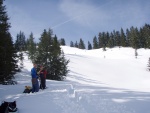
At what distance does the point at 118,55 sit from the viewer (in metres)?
96.5

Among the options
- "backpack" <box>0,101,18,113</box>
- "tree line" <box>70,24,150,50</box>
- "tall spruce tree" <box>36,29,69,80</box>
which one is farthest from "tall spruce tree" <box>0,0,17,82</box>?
"tree line" <box>70,24,150,50</box>

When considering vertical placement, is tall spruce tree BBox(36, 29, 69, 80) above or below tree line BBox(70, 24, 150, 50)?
below

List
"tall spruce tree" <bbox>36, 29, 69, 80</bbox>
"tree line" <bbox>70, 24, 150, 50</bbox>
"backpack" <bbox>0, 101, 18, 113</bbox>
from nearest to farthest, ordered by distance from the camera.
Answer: "backpack" <bbox>0, 101, 18, 113</bbox> → "tall spruce tree" <bbox>36, 29, 69, 80</bbox> → "tree line" <bbox>70, 24, 150, 50</bbox>

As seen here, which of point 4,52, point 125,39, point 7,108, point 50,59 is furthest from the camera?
point 125,39

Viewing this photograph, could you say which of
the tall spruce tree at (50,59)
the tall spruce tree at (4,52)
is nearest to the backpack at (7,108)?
the tall spruce tree at (4,52)

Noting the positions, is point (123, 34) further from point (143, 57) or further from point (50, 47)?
point (50, 47)

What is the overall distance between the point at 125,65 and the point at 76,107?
225ft

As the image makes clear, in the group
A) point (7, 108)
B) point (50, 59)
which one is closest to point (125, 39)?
point (50, 59)

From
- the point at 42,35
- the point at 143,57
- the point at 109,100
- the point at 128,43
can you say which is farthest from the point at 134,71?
the point at 109,100

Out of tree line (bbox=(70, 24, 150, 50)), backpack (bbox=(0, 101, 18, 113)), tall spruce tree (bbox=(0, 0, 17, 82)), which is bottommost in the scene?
backpack (bbox=(0, 101, 18, 113))

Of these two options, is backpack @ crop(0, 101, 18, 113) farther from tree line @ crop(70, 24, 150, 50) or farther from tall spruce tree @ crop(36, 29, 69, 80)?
tree line @ crop(70, 24, 150, 50)

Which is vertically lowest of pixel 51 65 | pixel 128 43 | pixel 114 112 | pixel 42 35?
pixel 114 112

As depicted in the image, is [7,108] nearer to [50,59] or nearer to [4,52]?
[4,52]

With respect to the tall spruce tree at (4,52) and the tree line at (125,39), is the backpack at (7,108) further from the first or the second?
the tree line at (125,39)
